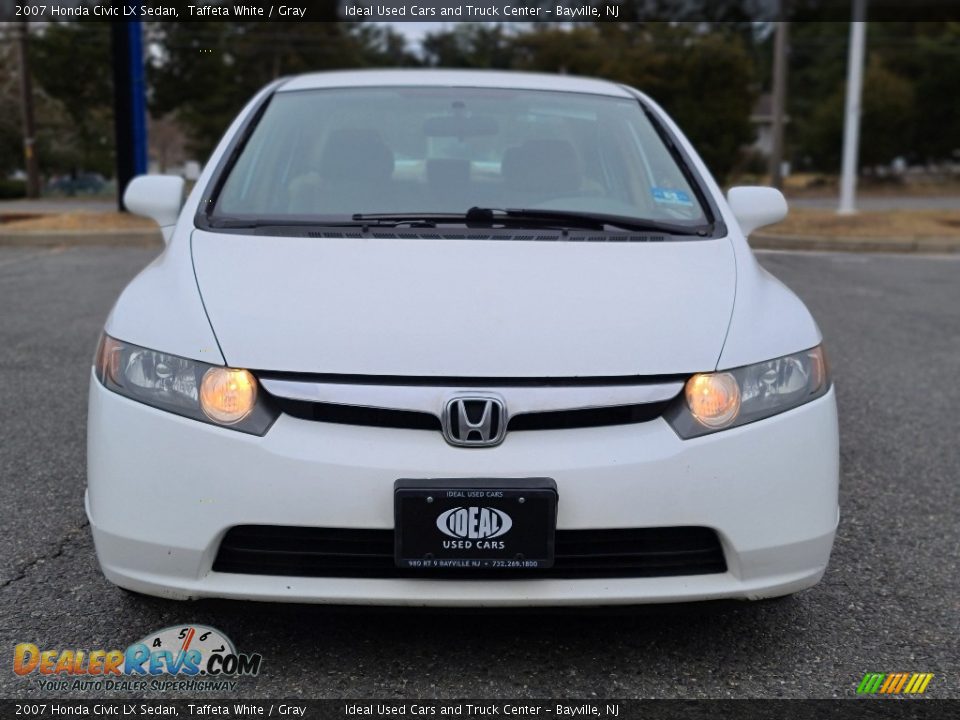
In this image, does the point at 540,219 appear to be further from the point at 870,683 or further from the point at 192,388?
the point at 870,683

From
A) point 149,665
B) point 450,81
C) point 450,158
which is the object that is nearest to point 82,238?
point 450,81

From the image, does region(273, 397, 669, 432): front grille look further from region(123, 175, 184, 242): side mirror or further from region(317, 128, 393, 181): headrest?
region(123, 175, 184, 242): side mirror

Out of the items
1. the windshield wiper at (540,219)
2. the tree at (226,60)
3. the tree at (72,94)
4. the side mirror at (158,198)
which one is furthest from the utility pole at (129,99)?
the tree at (226,60)

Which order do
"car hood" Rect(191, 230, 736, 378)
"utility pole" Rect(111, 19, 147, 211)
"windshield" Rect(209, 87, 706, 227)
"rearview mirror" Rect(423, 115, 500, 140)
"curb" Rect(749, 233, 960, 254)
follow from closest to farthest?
"car hood" Rect(191, 230, 736, 378), "windshield" Rect(209, 87, 706, 227), "rearview mirror" Rect(423, 115, 500, 140), "curb" Rect(749, 233, 960, 254), "utility pole" Rect(111, 19, 147, 211)

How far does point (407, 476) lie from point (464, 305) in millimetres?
444

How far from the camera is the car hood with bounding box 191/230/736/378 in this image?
212cm

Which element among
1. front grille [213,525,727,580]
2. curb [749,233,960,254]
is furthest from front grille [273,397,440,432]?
curb [749,233,960,254]

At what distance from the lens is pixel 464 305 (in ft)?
7.41

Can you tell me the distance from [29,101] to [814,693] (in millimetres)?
29649

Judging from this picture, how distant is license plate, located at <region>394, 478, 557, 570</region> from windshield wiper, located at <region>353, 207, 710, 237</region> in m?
1.02

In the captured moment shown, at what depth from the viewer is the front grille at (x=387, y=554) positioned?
2.07 metres

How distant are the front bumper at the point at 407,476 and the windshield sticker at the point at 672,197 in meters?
1.04

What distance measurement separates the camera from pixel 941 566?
297 cm

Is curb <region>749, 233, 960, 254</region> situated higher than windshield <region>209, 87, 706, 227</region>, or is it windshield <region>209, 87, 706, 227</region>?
windshield <region>209, 87, 706, 227</region>
